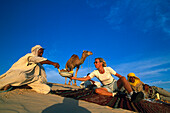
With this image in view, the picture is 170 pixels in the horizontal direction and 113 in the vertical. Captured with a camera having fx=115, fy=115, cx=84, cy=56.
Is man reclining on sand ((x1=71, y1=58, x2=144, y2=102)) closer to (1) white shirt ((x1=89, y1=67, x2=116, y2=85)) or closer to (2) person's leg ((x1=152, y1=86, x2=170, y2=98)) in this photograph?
(1) white shirt ((x1=89, y1=67, x2=116, y2=85))

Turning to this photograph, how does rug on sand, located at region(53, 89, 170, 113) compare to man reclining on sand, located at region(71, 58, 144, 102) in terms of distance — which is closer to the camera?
rug on sand, located at region(53, 89, 170, 113)

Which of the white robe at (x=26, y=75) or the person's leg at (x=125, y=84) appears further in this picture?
the person's leg at (x=125, y=84)

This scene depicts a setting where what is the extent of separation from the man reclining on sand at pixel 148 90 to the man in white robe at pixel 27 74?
347cm

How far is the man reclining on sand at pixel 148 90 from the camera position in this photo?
16.1 ft

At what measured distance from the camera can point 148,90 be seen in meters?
5.01

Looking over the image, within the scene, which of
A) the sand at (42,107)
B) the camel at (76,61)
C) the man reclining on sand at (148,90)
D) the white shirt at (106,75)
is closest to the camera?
the sand at (42,107)

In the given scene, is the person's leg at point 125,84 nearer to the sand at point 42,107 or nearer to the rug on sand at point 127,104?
the rug on sand at point 127,104

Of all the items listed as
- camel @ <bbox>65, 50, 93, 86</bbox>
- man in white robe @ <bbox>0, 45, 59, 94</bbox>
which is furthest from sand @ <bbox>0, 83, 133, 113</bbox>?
camel @ <bbox>65, 50, 93, 86</bbox>

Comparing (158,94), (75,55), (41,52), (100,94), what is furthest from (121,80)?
(75,55)

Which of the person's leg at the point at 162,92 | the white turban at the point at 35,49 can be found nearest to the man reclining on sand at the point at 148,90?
the person's leg at the point at 162,92

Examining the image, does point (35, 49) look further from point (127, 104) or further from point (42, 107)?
point (127, 104)

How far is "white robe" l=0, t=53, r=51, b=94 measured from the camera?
312 centimetres

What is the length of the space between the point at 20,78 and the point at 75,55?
35.8 feet

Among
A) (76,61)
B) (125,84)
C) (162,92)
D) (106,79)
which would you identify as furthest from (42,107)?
(76,61)
